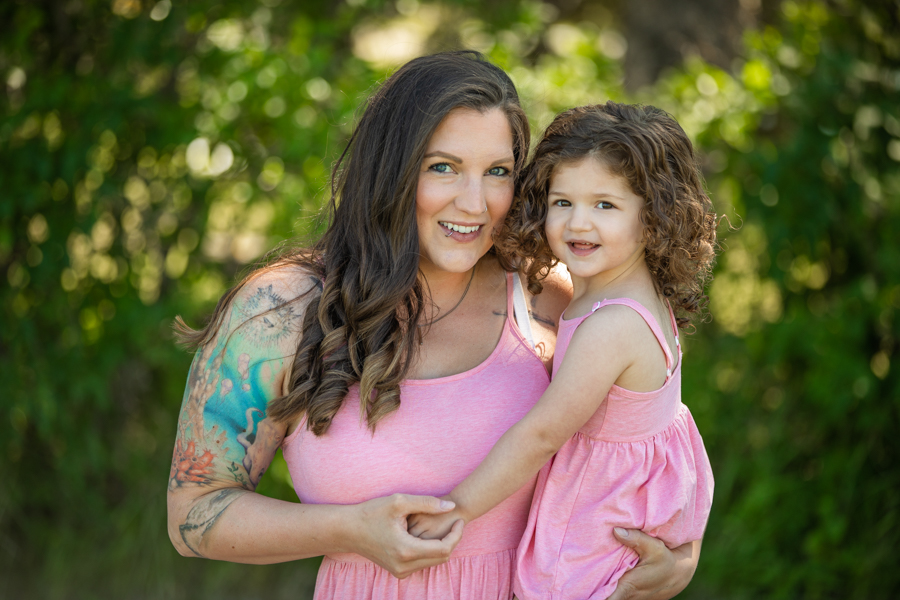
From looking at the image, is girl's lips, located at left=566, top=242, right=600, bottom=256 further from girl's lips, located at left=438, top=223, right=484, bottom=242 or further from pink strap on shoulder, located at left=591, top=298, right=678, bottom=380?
girl's lips, located at left=438, top=223, right=484, bottom=242

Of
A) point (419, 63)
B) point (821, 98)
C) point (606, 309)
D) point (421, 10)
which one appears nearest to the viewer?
point (606, 309)

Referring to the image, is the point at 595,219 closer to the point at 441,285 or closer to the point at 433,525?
the point at 441,285

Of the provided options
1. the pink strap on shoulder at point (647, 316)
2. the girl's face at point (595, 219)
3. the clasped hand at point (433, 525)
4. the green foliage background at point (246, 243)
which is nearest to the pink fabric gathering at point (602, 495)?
the pink strap on shoulder at point (647, 316)

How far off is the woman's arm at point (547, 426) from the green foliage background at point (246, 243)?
1835mm

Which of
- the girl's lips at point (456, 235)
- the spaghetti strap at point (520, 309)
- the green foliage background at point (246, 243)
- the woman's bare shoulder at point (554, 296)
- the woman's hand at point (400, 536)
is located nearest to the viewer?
the woman's hand at point (400, 536)

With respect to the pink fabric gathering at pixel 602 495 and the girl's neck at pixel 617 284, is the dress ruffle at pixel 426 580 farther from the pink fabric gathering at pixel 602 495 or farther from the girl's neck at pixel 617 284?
the girl's neck at pixel 617 284

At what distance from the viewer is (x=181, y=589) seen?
11.3 feet

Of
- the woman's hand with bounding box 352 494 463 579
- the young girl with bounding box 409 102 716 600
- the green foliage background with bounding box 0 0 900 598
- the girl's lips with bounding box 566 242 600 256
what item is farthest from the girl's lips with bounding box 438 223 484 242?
the green foliage background with bounding box 0 0 900 598

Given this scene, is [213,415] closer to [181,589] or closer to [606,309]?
[606,309]

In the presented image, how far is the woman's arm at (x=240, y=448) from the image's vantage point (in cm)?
164

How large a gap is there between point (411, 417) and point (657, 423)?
547mm

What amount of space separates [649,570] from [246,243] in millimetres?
2422

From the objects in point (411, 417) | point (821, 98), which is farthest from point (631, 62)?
point (411, 417)

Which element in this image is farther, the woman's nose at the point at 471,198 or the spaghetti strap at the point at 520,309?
the spaghetti strap at the point at 520,309
